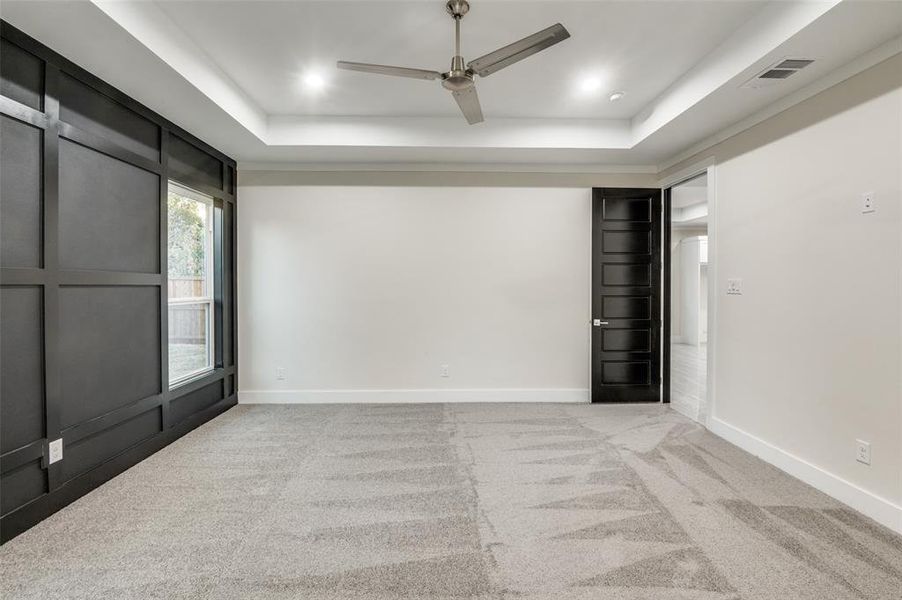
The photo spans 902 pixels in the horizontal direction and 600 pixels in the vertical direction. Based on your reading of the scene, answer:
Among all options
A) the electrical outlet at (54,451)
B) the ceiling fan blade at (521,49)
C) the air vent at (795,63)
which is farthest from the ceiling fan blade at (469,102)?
the electrical outlet at (54,451)

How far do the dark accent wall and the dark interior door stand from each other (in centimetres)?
397

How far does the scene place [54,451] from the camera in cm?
220

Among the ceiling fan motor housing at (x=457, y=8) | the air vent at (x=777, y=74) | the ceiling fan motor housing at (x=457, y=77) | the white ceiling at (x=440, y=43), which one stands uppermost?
the white ceiling at (x=440, y=43)

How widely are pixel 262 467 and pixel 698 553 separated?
2604 millimetres

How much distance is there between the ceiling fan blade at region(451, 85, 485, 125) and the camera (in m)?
2.27

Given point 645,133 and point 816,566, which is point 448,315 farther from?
point 816,566

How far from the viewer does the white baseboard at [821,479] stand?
2.11 meters

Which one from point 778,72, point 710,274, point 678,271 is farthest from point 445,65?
point 678,271

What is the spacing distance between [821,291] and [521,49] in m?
2.34

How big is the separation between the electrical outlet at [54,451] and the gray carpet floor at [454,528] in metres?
0.30

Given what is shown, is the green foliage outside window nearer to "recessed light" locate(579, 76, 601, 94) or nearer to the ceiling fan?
the ceiling fan

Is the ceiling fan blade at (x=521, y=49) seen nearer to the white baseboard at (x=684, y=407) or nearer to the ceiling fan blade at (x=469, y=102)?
the ceiling fan blade at (x=469, y=102)

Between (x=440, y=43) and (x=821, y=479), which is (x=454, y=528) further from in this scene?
(x=440, y=43)

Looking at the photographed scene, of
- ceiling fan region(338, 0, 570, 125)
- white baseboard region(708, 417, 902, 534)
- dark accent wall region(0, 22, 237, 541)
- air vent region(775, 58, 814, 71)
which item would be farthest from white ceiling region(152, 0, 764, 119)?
white baseboard region(708, 417, 902, 534)
